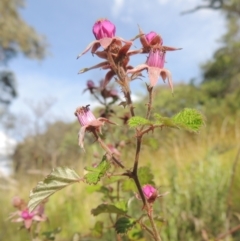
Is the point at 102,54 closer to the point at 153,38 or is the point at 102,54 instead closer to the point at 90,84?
the point at 153,38

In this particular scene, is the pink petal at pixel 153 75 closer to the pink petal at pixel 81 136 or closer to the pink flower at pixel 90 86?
the pink petal at pixel 81 136

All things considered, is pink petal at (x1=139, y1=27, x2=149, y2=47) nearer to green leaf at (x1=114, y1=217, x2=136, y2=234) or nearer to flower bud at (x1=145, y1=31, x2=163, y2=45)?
flower bud at (x1=145, y1=31, x2=163, y2=45)

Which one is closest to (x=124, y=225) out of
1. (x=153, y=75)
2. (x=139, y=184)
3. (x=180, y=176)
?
(x=139, y=184)

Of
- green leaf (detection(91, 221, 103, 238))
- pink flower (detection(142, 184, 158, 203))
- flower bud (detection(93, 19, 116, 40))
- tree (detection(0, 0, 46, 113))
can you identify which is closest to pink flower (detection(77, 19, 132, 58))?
flower bud (detection(93, 19, 116, 40))

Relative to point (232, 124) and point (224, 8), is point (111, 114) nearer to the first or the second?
point (232, 124)

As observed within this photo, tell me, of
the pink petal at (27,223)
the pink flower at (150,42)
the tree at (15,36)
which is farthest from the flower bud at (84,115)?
the tree at (15,36)

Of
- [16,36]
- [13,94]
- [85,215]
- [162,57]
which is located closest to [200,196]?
[85,215]
